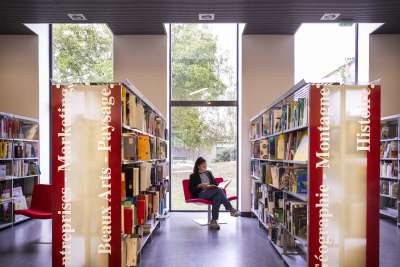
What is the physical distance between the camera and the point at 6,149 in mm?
6484

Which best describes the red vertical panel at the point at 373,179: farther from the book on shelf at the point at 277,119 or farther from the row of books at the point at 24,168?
the row of books at the point at 24,168

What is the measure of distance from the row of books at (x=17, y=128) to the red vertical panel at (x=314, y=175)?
17.3ft

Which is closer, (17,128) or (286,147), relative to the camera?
(286,147)

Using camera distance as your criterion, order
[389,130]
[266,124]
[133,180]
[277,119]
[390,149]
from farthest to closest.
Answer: [389,130] → [390,149] → [266,124] → [277,119] → [133,180]

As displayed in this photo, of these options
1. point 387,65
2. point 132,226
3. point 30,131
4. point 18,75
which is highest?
point 387,65

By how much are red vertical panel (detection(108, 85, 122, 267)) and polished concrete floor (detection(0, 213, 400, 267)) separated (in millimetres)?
907

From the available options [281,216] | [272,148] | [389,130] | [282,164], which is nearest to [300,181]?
[281,216]

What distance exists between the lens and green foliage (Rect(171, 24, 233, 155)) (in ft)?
28.8

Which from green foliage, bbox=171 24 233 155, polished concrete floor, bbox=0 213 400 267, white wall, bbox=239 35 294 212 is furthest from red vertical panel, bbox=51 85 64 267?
green foliage, bbox=171 24 233 155

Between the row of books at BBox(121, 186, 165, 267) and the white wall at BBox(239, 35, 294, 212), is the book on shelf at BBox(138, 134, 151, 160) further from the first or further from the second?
the white wall at BBox(239, 35, 294, 212)

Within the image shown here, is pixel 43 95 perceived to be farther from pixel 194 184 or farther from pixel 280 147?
pixel 280 147

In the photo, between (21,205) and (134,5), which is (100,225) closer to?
(134,5)

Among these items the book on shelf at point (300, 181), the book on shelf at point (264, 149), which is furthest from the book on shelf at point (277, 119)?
the book on shelf at point (300, 181)

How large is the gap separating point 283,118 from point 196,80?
4.28 meters
